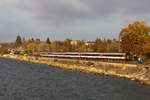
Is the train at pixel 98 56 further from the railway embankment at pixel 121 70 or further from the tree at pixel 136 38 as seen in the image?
the railway embankment at pixel 121 70

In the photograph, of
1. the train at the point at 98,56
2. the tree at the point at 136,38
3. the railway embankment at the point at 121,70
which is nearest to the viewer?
the railway embankment at the point at 121,70

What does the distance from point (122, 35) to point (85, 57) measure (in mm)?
17832

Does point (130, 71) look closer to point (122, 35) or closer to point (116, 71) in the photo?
point (116, 71)

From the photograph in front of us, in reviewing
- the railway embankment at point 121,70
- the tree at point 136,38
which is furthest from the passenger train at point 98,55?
the railway embankment at point 121,70

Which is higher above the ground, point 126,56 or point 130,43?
point 130,43

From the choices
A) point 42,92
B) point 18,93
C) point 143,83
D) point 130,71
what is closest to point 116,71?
point 130,71

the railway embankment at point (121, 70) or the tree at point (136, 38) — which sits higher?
the tree at point (136, 38)

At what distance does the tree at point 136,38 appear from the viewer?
47094 millimetres

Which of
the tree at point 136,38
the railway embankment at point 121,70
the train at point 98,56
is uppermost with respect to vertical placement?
the tree at point 136,38

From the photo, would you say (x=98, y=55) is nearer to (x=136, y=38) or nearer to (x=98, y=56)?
(x=98, y=56)

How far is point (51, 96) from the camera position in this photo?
70.4 ft

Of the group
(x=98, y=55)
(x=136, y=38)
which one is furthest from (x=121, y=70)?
(x=98, y=55)

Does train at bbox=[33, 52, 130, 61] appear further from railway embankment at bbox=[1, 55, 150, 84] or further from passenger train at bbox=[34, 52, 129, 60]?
railway embankment at bbox=[1, 55, 150, 84]

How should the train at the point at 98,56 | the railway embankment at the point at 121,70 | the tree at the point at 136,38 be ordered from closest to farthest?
the railway embankment at the point at 121,70
the tree at the point at 136,38
the train at the point at 98,56
